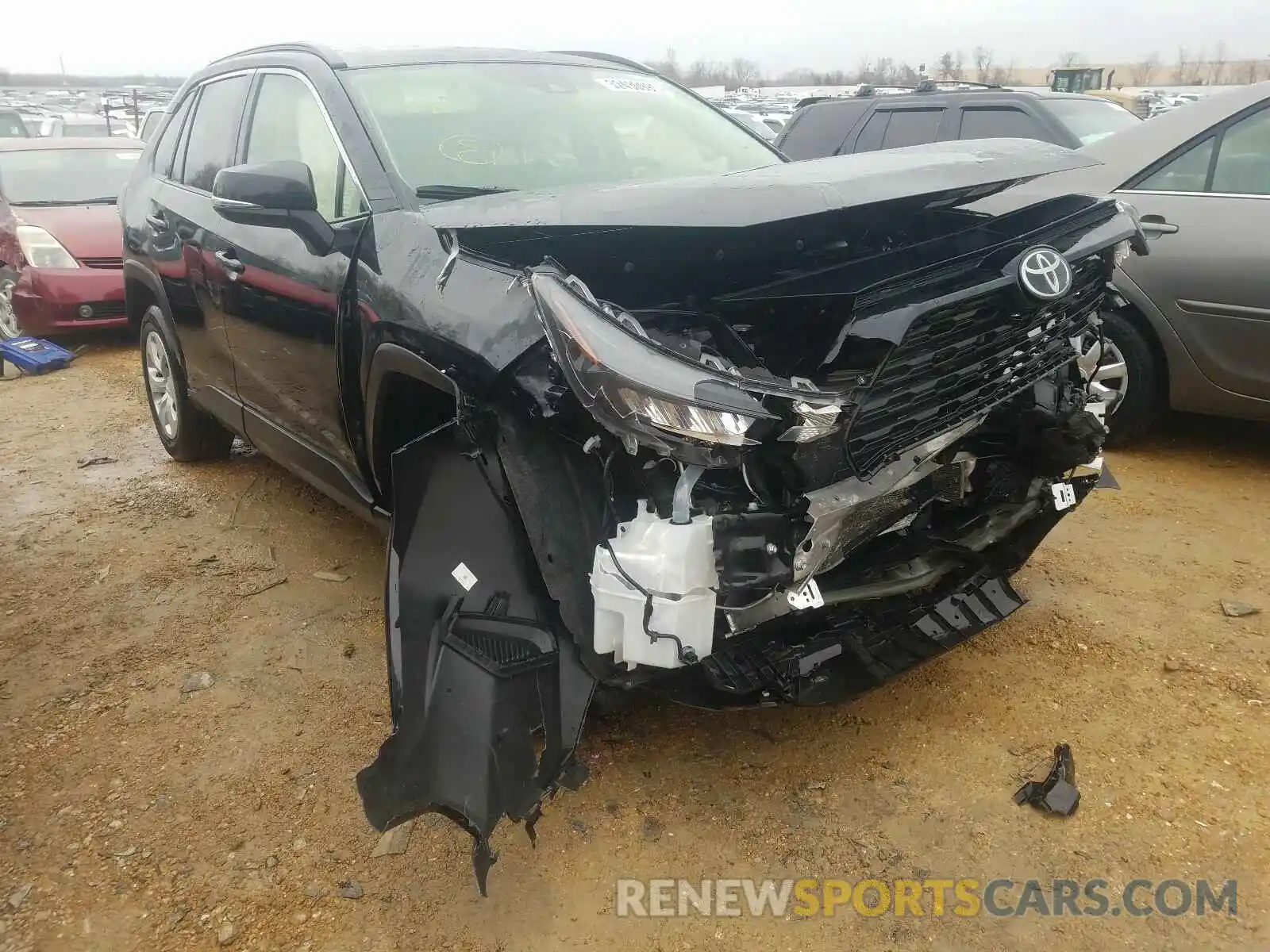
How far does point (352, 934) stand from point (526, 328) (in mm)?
1401

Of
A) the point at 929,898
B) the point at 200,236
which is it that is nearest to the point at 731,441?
the point at 929,898

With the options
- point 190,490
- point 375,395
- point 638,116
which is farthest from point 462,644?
point 190,490

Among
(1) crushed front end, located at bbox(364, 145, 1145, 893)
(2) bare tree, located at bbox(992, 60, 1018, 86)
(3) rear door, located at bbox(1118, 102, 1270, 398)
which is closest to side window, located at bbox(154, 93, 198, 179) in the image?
(1) crushed front end, located at bbox(364, 145, 1145, 893)

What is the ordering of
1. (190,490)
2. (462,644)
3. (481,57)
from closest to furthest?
(462,644), (481,57), (190,490)

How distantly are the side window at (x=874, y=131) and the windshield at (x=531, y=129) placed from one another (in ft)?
15.7

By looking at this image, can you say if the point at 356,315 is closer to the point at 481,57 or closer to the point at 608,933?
the point at 481,57

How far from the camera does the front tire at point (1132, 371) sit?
4.42m

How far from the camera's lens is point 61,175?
884 cm

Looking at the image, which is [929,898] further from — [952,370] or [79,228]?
[79,228]

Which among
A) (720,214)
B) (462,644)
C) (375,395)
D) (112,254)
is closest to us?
(720,214)

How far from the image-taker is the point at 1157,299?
14.0ft

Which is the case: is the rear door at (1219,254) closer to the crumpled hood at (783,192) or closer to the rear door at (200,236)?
the crumpled hood at (783,192)

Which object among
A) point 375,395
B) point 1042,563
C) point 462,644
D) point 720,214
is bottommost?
point 1042,563

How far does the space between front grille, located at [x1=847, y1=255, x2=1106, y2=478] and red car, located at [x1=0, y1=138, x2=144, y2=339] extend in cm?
717
